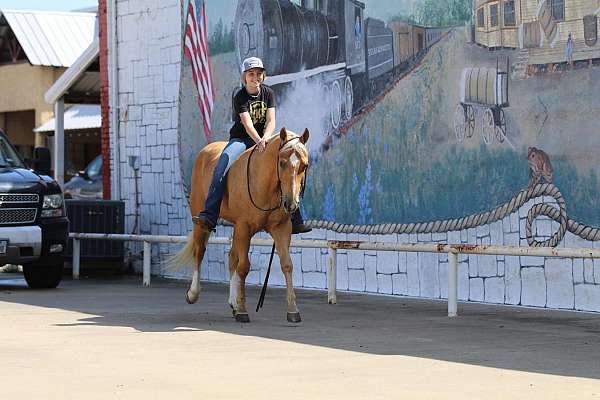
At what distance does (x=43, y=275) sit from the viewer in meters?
17.9

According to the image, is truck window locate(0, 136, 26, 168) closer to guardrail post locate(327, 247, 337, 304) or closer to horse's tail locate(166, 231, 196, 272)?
horse's tail locate(166, 231, 196, 272)

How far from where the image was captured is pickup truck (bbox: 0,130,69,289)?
55.9 feet

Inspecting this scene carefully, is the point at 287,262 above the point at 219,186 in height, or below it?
below

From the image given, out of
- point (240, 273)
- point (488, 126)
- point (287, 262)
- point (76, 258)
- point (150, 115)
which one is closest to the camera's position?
point (287, 262)

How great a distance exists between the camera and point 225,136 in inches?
781

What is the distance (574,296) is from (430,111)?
3.09 m

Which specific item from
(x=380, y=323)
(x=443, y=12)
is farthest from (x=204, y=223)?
(x=443, y=12)

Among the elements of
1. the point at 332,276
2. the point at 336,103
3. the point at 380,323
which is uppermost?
the point at 336,103

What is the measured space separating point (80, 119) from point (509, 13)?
30.5m

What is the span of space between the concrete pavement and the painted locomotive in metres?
2.73

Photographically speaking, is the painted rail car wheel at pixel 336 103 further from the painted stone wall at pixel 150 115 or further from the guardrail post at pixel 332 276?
the painted stone wall at pixel 150 115

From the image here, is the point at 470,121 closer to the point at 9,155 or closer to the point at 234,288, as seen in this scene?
the point at 234,288

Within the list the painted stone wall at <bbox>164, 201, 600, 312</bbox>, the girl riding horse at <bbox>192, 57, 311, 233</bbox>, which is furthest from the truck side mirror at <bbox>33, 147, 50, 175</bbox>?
the girl riding horse at <bbox>192, 57, 311, 233</bbox>

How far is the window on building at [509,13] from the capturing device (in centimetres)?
1449
